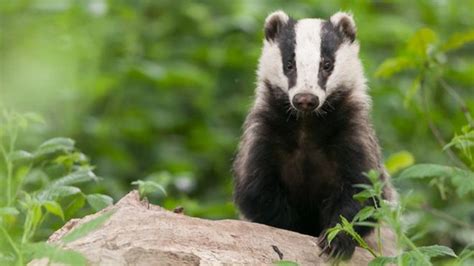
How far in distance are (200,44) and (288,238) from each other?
5451 mm

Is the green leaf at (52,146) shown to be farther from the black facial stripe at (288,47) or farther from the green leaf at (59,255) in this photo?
the green leaf at (59,255)

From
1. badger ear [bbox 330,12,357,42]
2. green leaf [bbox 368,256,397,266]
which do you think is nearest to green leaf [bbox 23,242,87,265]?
green leaf [bbox 368,256,397,266]

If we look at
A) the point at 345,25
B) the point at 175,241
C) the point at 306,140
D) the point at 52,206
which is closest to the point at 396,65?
the point at 345,25

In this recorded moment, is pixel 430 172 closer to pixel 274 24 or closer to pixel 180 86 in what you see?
pixel 274 24

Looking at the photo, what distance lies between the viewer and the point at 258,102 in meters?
5.72

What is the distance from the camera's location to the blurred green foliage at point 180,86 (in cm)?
805

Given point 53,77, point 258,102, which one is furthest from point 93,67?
point 258,102

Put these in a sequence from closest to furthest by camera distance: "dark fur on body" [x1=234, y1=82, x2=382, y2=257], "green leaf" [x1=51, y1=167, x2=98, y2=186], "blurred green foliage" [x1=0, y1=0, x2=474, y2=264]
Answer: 1. "green leaf" [x1=51, y1=167, x2=98, y2=186]
2. "dark fur on body" [x1=234, y1=82, x2=382, y2=257]
3. "blurred green foliage" [x1=0, y1=0, x2=474, y2=264]

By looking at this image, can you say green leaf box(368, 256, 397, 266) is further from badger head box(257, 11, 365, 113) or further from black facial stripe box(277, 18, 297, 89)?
black facial stripe box(277, 18, 297, 89)

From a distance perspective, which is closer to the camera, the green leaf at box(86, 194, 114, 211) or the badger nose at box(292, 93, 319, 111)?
the green leaf at box(86, 194, 114, 211)

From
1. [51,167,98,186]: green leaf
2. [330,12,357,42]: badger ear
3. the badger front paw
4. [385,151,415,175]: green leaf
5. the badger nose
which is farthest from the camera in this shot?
[385,151,415,175]: green leaf

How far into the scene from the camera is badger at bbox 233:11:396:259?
5.42 m

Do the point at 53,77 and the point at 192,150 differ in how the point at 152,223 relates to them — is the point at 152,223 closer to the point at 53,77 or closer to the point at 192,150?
the point at 53,77

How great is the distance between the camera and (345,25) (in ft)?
19.1
